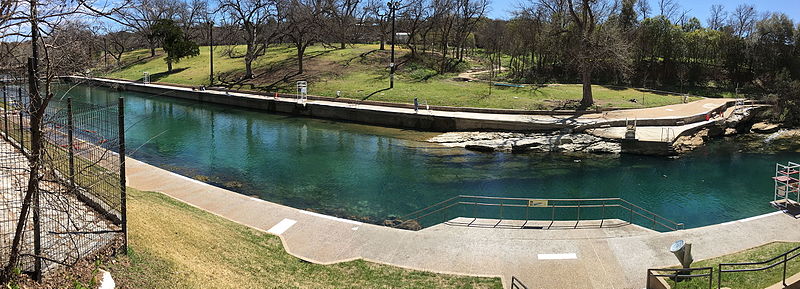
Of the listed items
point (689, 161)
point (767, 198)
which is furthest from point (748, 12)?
point (767, 198)

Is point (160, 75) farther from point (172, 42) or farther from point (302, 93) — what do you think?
point (302, 93)

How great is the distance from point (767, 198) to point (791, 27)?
46908 mm

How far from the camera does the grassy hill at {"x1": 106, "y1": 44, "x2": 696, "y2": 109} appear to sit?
42.5 metres

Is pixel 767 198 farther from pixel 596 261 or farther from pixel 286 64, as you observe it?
pixel 286 64

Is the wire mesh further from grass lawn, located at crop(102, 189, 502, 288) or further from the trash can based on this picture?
the trash can

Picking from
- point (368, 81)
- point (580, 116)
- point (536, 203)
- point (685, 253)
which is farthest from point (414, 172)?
point (368, 81)

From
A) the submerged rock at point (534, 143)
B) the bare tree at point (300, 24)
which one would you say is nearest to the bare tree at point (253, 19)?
the bare tree at point (300, 24)

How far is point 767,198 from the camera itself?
894 inches

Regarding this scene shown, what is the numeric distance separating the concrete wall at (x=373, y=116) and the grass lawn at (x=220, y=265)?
1915 centimetres

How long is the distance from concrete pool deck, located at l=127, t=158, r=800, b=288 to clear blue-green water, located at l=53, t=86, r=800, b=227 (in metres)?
3.51

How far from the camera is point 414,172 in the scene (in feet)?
84.0

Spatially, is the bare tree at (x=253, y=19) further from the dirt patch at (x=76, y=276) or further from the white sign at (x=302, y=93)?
the dirt patch at (x=76, y=276)

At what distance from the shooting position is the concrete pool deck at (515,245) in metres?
12.2

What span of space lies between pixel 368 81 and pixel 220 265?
135ft
